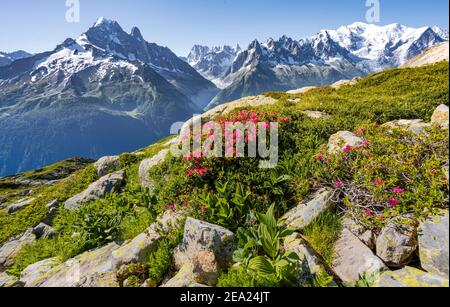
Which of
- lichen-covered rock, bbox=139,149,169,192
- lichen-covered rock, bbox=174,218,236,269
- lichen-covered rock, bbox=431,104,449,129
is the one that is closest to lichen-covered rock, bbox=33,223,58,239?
lichen-covered rock, bbox=139,149,169,192

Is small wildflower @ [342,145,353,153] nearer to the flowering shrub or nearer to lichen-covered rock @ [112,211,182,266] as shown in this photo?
the flowering shrub

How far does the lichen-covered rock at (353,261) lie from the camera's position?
5328mm

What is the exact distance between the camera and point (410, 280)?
4.94 metres

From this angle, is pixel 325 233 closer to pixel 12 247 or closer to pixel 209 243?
pixel 209 243

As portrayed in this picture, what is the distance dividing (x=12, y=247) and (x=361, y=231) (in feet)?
45.6

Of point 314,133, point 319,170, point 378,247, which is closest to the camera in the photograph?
point 378,247

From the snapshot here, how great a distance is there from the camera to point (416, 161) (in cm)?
750

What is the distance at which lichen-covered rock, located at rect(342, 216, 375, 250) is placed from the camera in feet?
20.1

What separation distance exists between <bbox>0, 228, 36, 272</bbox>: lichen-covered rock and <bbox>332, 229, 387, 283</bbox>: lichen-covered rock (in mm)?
12236

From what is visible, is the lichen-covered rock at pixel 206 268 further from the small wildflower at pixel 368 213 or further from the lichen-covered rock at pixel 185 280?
the small wildflower at pixel 368 213

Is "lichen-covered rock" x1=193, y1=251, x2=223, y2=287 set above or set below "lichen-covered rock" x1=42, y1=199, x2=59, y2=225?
above

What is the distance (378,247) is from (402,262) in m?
Answer: 0.48

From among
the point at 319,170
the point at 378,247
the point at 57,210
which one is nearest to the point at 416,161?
the point at 319,170
